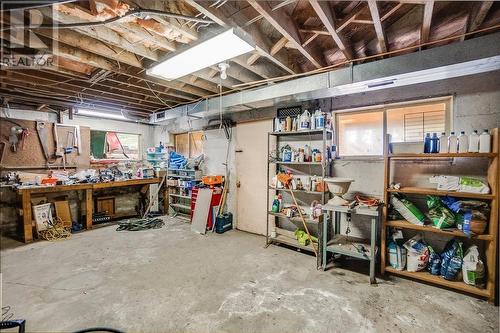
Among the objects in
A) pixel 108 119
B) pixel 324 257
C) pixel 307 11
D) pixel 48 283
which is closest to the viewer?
pixel 307 11

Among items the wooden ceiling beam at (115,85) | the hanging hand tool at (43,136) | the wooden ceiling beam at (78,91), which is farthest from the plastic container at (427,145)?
the hanging hand tool at (43,136)

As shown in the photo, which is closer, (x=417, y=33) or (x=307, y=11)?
(x=307, y=11)

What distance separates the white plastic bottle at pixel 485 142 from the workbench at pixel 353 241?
1147 millimetres

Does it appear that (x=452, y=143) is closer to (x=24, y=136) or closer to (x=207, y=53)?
(x=207, y=53)

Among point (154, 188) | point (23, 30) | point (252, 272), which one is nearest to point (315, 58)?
point (23, 30)

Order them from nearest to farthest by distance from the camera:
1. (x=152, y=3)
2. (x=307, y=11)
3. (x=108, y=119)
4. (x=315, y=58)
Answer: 1. (x=152, y=3)
2. (x=307, y=11)
3. (x=315, y=58)
4. (x=108, y=119)

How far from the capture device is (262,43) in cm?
235

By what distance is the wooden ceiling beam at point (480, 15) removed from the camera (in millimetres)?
1818

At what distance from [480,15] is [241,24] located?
6.82 feet

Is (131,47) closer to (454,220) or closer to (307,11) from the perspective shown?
(307,11)

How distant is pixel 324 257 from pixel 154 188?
4.42m

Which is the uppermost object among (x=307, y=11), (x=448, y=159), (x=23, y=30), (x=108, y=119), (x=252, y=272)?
(x=307, y=11)

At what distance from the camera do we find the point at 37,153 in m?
4.47

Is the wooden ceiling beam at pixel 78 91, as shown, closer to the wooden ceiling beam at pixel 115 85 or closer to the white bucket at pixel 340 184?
the wooden ceiling beam at pixel 115 85
